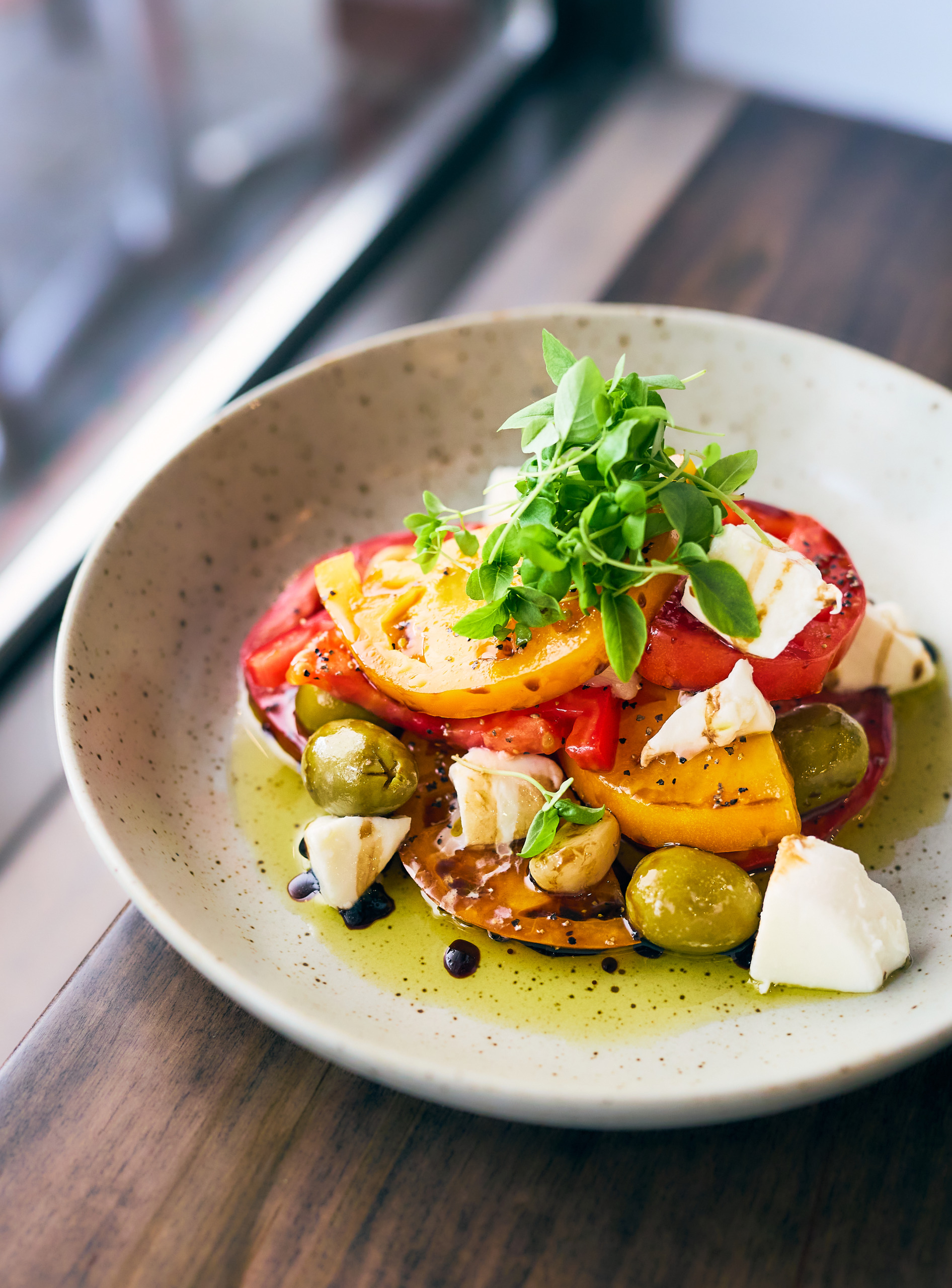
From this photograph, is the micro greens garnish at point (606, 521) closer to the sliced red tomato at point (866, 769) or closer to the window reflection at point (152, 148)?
the sliced red tomato at point (866, 769)

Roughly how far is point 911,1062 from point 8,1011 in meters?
1.25

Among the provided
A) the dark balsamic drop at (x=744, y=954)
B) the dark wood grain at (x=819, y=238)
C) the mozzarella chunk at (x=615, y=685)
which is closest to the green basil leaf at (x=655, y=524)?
the mozzarella chunk at (x=615, y=685)

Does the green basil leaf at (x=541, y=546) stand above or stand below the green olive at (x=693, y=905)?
above

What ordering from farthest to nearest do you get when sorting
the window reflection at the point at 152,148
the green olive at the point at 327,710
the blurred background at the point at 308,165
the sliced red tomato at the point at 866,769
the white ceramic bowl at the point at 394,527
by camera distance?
the window reflection at the point at 152,148
the blurred background at the point at 308,165
the green olive at the point at 327,710
the sliced red tomato at the point at 866,769
the white ceramic bowl at the point at 394,527

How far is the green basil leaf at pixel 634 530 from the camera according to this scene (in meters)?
1.25

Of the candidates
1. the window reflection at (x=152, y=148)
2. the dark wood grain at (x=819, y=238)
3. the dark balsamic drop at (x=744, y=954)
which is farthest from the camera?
the window reflection at (x=152, y=148)

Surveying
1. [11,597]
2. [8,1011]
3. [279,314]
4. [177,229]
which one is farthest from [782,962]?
[177,229]

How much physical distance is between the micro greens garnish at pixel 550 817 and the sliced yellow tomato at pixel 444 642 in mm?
124

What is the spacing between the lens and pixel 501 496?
1.69 metres

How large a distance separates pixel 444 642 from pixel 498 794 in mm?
220

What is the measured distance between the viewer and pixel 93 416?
9.07 feet

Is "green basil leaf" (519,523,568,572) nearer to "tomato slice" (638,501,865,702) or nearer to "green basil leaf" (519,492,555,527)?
"green basil leaf" (519,492,555,527)

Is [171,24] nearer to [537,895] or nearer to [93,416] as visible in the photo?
[93,416]

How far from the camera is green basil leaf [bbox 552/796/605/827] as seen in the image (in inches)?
54.2
